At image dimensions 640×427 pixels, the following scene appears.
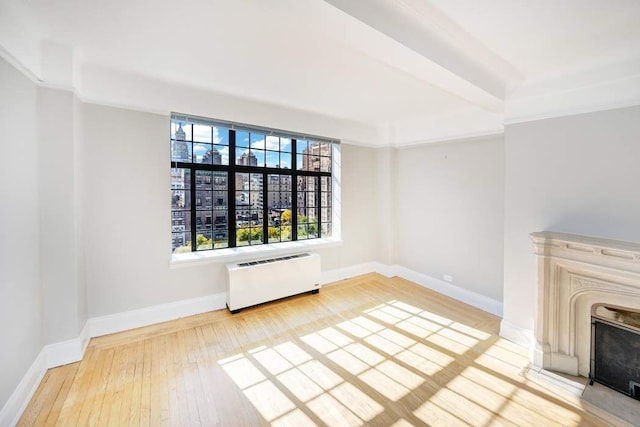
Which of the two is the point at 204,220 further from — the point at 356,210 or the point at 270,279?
the point at 356,210

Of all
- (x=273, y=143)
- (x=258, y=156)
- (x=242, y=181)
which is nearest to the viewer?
(x=242, y=181)

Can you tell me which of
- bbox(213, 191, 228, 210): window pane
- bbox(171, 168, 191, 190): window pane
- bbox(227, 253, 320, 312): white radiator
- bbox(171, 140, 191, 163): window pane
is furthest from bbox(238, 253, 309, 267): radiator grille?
bbox(171, 140, 191, 163): window pane

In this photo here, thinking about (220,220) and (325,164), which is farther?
(325,164)

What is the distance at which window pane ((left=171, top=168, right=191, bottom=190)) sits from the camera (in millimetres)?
3120

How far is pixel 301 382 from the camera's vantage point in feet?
6.82

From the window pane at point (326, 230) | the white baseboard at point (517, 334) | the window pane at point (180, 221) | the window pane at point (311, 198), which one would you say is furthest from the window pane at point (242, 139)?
the white baseboard at point (517, 334)

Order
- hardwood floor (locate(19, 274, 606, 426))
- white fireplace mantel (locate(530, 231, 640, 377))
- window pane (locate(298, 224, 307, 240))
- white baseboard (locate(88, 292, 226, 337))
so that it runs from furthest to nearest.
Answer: window pane (locate(298, 224, 307, 240)) → white baseboard (locate(88, 292, 226, 337)) → white fireplace mantel (locate(530, 231, 640, 377)) → hardwood floor (locate(19, 274, 606, 426))

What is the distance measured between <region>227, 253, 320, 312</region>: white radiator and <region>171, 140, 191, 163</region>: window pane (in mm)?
1433

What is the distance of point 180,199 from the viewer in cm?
319

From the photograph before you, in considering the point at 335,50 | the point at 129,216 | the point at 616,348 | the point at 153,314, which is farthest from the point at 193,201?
the point at 616,348

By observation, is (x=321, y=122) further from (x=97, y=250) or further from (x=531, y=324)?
(x=531, y=324)

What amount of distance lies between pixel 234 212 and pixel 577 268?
11.7 ft

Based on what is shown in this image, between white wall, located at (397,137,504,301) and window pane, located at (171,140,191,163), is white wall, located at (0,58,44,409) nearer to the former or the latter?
window pane, located at (171,140,191,163)

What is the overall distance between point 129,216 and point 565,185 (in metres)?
4.25
